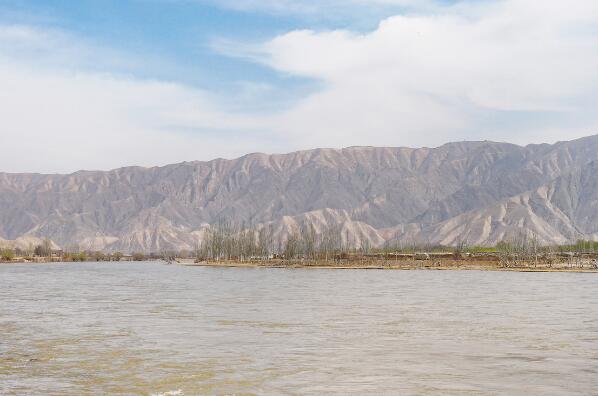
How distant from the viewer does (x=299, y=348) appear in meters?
39.0

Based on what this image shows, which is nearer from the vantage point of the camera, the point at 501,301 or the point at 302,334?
the point at 302,334

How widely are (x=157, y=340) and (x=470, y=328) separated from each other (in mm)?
21216

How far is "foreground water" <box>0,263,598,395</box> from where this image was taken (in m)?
28.8

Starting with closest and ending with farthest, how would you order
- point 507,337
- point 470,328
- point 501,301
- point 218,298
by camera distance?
point 507,337 < point 470,328 < point 501,301 < point 218,298

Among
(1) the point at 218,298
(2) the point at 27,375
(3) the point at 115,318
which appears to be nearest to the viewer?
(2) the point at 27,375

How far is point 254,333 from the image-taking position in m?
46.2

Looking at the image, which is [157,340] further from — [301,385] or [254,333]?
[301,385]

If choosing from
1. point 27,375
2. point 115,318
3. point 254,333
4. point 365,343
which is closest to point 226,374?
point 27,375

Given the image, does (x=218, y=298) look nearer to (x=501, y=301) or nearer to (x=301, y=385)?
(x=501, y=301)

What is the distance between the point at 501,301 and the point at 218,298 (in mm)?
31233

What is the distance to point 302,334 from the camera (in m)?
45.4

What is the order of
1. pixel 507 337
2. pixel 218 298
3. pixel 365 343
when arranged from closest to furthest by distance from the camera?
pixel 365 343, pixel 507 337, pixel 218 298

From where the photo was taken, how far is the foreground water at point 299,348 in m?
28.8

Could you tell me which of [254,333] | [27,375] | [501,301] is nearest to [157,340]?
[254,333]
